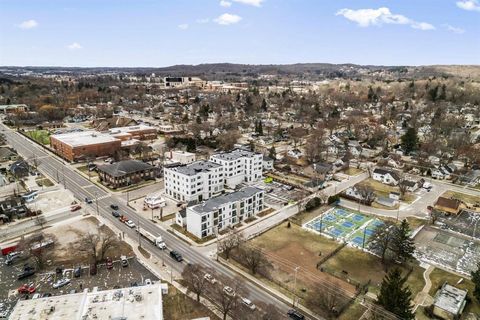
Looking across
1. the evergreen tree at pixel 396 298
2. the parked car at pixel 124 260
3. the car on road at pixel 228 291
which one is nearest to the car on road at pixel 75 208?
the parked car at pixel 124 260

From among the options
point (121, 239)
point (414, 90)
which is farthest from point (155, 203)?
point (414, 90)

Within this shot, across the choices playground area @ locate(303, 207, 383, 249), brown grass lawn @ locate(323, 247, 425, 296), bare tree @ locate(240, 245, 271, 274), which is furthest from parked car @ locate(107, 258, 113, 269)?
playground area @ locate(303, 207, 383, 249)

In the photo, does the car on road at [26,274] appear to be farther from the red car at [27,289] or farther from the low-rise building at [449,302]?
the low-rise building at [449,302]

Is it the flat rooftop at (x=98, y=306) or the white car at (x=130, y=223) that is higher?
the flat rooftop at (x=98, y=306)

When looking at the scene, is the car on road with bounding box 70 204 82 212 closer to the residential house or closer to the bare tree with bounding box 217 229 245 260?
the bare tree with bounding box 217 229 245 260

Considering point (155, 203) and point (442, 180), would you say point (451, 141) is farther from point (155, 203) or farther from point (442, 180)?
point (155, 203)

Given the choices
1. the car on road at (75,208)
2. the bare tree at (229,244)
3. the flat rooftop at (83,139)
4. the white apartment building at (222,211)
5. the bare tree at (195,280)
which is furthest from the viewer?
the flat rooftop at (83,139)

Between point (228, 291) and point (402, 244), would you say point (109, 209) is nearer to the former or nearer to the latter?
point (228, 291)
